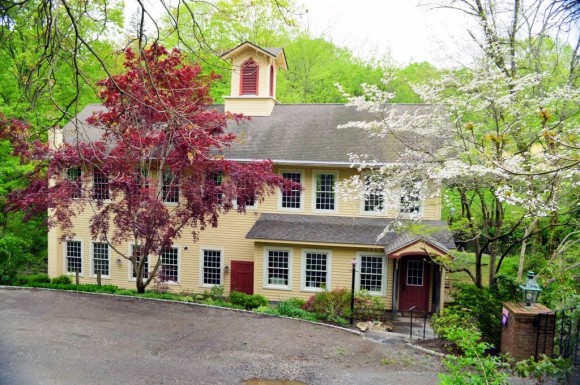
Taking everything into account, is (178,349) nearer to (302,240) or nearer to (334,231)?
(302,240)

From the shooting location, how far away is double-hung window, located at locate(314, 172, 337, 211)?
1822 centimetres

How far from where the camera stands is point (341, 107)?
20.8 meters

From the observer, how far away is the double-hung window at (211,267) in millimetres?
18859

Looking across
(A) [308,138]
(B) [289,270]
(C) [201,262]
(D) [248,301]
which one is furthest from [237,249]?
(A) [308,138]

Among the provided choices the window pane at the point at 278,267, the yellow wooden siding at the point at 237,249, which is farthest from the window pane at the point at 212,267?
→ the window pane at the point at 278,267

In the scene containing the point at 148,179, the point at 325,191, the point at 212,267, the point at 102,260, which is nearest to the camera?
the point at 148,179

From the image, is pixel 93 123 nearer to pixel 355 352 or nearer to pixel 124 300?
pixel 124 300

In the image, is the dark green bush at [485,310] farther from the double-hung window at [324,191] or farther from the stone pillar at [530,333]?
the double-hung window at [324,191]

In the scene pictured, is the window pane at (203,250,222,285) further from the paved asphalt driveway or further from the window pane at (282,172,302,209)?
the paved asphalt driveway

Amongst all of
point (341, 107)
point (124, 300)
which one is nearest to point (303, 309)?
point (124, 300)

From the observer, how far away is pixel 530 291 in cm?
930

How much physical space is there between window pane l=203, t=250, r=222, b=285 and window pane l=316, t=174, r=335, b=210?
176 inches

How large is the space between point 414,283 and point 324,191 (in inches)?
186

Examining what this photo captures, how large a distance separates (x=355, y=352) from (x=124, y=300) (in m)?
7.72
